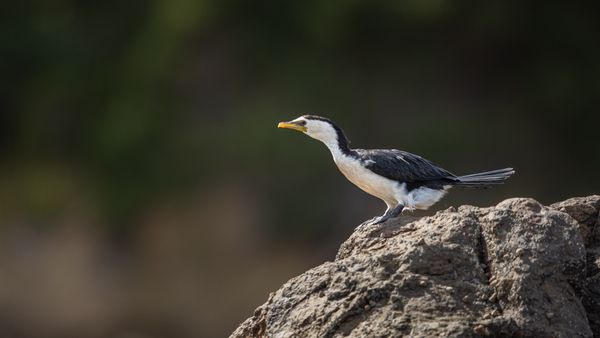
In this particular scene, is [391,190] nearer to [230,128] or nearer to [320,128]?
[320,128]

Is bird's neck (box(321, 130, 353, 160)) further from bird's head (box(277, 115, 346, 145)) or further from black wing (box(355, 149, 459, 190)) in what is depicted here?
black wing (box(355, 149, 459, 190))

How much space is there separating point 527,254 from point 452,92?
417 inches

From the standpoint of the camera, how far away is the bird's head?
744cm

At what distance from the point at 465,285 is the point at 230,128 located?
402 inches

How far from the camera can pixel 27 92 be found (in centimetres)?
1622

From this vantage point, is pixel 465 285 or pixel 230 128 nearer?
pixel 465 285

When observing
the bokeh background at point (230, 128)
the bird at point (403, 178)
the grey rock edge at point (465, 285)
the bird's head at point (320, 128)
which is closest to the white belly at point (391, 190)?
the bird at point (403, 178)

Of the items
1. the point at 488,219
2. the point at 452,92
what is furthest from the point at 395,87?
the point at 488,219

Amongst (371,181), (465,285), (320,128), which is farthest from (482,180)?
(465,285)

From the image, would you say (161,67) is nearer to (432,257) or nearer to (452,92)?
(452,92)

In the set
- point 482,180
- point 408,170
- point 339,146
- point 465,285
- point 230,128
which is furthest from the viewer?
point 230,128

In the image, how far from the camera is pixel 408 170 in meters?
7.06

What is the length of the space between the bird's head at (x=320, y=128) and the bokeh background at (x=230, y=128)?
6907mm

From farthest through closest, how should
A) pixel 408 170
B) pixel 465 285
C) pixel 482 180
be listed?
pixel 482 180, pixel 408 170, pixel 465 285
